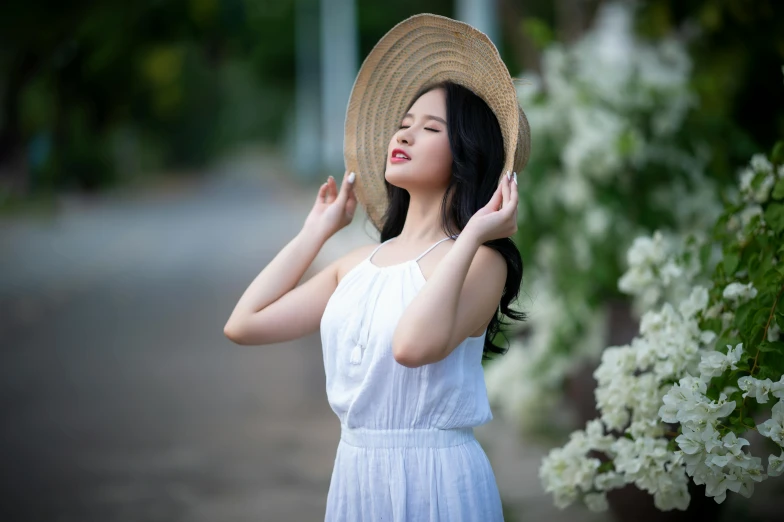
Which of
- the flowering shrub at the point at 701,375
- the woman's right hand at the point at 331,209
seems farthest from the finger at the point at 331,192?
the flowering shrub at the point at 701,375

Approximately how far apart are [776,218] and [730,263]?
0.64 ft

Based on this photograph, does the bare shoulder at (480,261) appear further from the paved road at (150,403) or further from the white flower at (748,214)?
the paved road at (150,403)

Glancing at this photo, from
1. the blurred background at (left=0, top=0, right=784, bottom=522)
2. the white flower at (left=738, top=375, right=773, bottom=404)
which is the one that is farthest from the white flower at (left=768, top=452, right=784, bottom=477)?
the blurred background at (left=0, top=0, right=784, bottom=522)

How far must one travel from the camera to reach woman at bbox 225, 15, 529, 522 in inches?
94.3

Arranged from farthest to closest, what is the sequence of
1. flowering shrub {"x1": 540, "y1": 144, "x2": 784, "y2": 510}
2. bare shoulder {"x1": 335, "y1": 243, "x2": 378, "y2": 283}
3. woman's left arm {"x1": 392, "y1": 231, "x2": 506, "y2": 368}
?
bare shoulder {"x1": 335, "y1": 243, "x2": 378, "y2": 283}, flowering shrub {"x1": 540, "y1": 144, "x2": 784, "y2": 510}, woman's left arm {"x1": 392, "y1": 231, "x2": 506, "y2": 368}

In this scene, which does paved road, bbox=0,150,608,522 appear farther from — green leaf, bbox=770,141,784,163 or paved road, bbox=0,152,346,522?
green leaf, bbox=770,141,784,163

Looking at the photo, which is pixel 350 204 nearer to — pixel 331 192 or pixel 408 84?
pixel 331 192

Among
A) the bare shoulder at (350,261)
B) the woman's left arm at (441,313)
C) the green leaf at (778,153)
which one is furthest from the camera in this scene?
the green leaf at (778,153)

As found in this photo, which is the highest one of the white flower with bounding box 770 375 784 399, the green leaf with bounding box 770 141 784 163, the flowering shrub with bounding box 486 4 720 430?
the flowering shrub with bounding box 486 4 720 430

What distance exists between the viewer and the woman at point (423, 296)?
2.39 m

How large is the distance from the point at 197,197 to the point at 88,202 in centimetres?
515

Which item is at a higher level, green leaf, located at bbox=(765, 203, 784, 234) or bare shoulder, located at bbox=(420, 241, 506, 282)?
green leaf, located at bbox=(765, 203, 784, 234)

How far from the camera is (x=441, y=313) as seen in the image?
2.27 m

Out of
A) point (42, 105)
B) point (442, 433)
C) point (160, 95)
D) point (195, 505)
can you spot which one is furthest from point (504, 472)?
point (160, 95)
